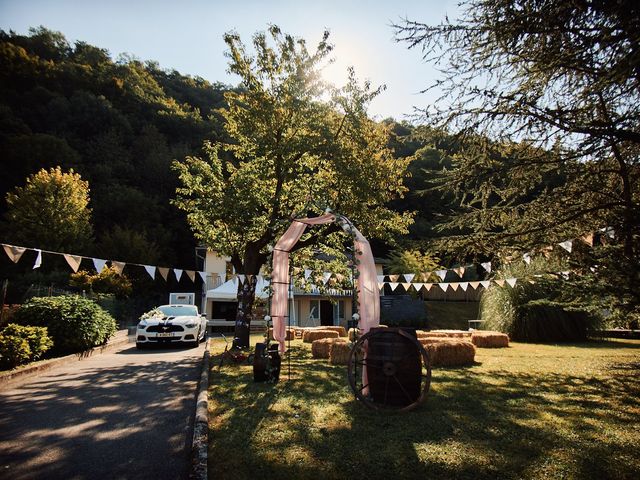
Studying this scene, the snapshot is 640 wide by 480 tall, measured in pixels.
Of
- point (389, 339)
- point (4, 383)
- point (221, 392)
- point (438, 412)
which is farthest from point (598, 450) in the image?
point (4, 383)

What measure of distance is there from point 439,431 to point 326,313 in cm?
2738

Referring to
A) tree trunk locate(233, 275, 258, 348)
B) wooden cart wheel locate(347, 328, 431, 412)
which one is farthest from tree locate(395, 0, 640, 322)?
tree trunk locate(233, 275, 258, 348)

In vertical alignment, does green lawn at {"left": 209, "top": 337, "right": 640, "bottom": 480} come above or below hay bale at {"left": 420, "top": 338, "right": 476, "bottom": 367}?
below

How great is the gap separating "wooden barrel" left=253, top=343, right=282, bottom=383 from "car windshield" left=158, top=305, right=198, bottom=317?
852cm

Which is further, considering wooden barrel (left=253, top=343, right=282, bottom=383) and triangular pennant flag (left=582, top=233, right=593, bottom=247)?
triangular pennant flag (left=582, top=233, right=593, bottom=247)

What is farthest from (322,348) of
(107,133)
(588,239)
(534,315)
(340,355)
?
(107,133)

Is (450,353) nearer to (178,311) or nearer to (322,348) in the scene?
(322,348)

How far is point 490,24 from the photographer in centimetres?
579

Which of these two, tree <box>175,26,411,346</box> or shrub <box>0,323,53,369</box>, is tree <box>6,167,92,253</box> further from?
shrub <box>0,323,53,369</box>

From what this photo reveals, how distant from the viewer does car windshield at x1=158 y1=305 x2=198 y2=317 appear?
14.8 metres

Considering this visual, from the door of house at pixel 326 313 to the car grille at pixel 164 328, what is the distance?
1817cm

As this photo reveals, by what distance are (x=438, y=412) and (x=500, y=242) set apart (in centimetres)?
396

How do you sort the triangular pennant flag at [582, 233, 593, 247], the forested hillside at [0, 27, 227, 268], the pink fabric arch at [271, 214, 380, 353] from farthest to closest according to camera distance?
the forested hillside at [0, 27, 227, 268]
the triangular pennant flag at [582, 233, 593, 247]
the pink fabric arch at [271, 214, 380, 353]

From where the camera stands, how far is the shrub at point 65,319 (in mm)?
10180
